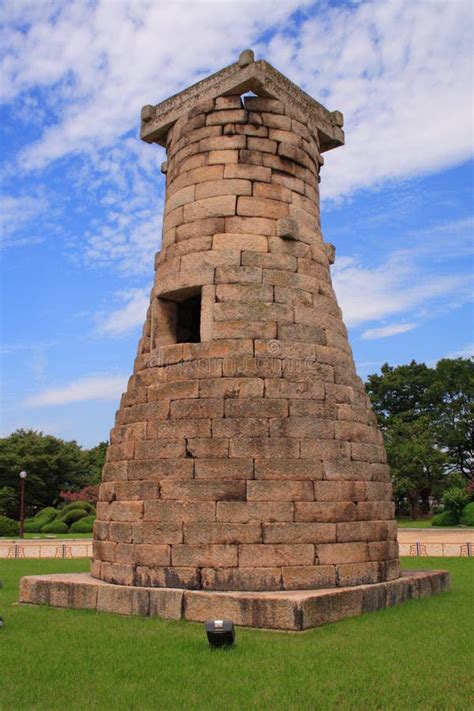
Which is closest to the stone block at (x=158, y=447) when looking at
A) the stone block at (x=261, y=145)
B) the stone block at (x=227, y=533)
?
the stone block at (x=227, y=533)

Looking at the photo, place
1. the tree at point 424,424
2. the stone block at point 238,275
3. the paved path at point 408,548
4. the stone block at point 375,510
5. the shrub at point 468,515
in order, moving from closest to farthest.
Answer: the stone block at point 375,510, the stone block at point 238,275, the paved path at point 408,548, the shrub at point 468,515, the tree at point 424,424

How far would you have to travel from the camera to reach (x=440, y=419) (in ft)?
150

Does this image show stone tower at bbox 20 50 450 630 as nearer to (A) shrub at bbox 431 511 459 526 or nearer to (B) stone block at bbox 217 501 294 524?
(B) stone block at bbox 217 501 294 524

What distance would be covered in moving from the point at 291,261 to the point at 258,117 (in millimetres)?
2643

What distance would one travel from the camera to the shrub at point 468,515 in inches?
1198

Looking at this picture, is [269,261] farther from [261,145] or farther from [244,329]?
[261,145]

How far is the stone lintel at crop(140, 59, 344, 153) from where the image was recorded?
10.6m

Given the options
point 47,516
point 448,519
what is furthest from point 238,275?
point 47,516

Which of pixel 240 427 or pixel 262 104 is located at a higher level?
pixel 262 104

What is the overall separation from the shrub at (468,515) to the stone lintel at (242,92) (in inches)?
926

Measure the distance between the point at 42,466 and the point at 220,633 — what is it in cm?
4064

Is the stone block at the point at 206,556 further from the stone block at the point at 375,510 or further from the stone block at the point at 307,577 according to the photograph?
the stone block at the point at 375,510

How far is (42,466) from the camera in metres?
44.6

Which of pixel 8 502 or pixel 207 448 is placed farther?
pixel 8 502
